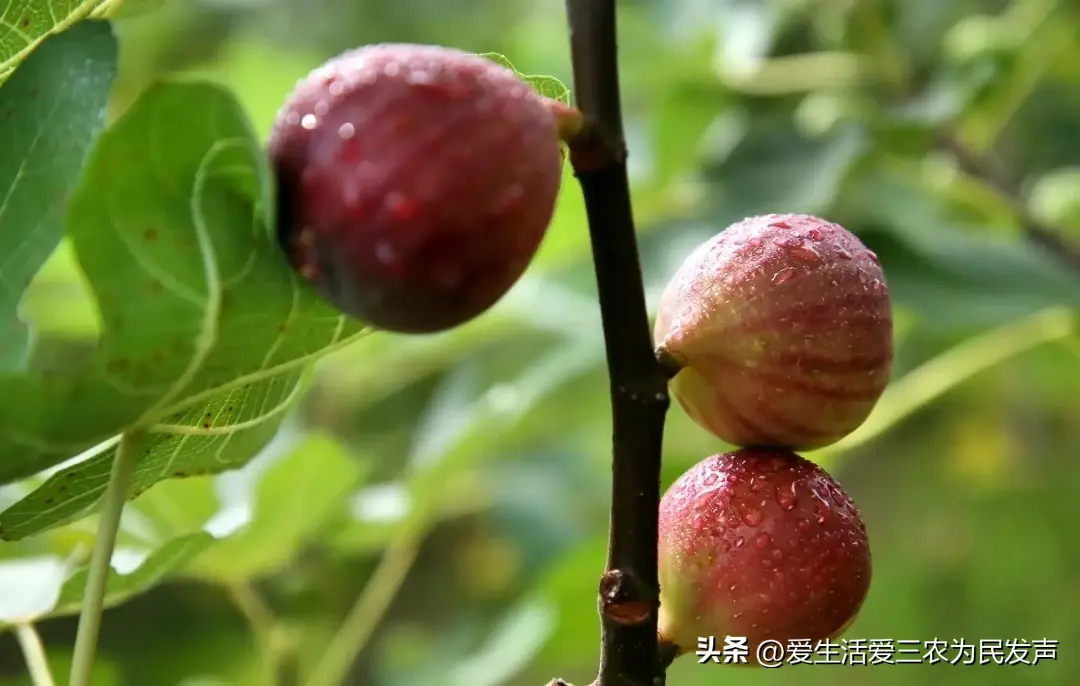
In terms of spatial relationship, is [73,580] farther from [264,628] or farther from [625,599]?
[264,628]

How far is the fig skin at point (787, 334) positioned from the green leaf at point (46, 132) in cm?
27

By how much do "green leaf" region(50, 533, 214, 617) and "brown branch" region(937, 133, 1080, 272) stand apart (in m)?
1.01

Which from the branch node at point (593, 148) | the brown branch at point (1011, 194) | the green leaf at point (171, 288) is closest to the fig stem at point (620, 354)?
the branch node at point (593, 148)

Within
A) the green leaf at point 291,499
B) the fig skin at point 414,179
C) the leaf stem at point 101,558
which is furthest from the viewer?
the green leaf at point 291,499

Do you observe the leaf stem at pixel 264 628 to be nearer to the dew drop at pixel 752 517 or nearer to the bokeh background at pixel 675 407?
the bokeh background at pixel 675 407

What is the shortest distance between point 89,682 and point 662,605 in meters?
0.25

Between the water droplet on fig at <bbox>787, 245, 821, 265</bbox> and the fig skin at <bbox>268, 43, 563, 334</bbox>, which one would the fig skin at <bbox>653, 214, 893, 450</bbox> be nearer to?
the water droplet on fig at <bbox>787, 245, 821, 265</bbox>

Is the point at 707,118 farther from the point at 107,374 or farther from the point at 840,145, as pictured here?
the point at 107,374

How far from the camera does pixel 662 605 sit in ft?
1.59

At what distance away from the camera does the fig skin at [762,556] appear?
0.46m

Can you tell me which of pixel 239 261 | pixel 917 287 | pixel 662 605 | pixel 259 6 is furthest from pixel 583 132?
pixel 259 6

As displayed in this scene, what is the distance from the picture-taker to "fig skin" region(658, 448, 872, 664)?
1.52 ft

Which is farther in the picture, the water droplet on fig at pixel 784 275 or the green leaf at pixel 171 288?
the water droplet on fig at pixel 784 275

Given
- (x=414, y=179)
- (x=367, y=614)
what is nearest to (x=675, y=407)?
(x=367, y=614)
